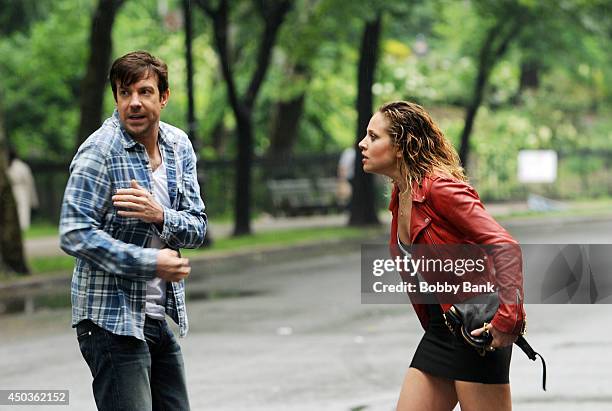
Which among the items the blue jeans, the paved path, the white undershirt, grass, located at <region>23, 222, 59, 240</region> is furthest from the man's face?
grass, located at <region>23, 222, 59, 240</region>

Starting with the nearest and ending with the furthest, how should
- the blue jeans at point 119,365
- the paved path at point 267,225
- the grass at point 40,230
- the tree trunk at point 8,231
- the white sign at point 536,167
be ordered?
the blue jeans at point 119,365
the tree trunk at point 8,231
the paved path at point 267,225
the grass at point 40,230
the white sign at point 536,167

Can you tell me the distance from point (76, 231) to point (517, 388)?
16.7 ft

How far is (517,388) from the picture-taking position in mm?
8719

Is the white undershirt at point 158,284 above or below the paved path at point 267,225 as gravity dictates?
above

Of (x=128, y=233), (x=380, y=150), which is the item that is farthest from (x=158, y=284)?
(x=380, y=150)

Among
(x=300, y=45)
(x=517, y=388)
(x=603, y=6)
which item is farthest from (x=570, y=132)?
(x=517, y=388)

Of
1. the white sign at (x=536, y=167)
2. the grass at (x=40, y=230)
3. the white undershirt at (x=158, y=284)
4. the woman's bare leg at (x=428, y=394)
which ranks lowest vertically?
the grass at (x=40, y=230)

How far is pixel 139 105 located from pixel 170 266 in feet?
1.86

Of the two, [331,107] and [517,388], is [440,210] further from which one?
[331,107]

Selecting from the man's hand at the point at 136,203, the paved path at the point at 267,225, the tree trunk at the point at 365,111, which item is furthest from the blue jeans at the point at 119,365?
the tree trunk at the point at 365,111

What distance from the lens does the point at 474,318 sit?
4.52 meters

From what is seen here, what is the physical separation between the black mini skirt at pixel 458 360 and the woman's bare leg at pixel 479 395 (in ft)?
0.06

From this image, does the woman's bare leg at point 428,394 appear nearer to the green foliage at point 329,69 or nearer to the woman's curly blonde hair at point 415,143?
the woman's curly blonde hair at point 415,143

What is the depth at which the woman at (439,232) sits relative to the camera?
4492 mm
